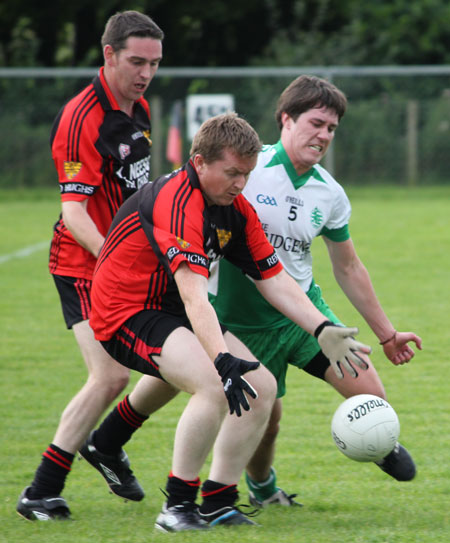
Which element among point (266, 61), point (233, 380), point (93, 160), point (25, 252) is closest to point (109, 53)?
point (93, 160)

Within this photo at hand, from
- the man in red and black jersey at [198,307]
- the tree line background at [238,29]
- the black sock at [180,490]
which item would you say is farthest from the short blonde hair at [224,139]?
the tree line background at [238,29]

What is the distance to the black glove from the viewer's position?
11.3 feet

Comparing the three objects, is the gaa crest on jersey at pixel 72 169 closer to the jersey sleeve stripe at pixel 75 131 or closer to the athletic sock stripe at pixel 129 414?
the jersey sleeve stripe at pixel 75 131

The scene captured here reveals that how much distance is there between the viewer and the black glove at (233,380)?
3455 millimetres

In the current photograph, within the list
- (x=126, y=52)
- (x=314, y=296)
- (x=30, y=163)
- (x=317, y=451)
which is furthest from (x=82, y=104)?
(x=30, y=163)

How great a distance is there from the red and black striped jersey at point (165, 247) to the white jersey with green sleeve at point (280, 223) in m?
0.40

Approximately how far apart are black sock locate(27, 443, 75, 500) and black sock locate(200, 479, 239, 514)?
646 mm

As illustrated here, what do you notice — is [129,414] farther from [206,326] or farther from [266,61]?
[266,61]

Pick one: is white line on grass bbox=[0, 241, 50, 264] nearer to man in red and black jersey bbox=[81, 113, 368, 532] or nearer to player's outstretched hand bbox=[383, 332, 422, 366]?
player's outstretched hand bbox=[383, 332, 422, 366]

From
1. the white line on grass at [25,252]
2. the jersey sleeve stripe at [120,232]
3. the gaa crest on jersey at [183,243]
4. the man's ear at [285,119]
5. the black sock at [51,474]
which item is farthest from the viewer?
the white line on grass at [25,252]

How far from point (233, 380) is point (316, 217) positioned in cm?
123

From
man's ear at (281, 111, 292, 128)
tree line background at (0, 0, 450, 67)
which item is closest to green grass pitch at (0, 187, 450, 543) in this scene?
man's ear at (281, 111, 292, 128)

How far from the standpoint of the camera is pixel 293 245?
14.6 ft

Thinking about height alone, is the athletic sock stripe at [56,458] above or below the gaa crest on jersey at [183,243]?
below
